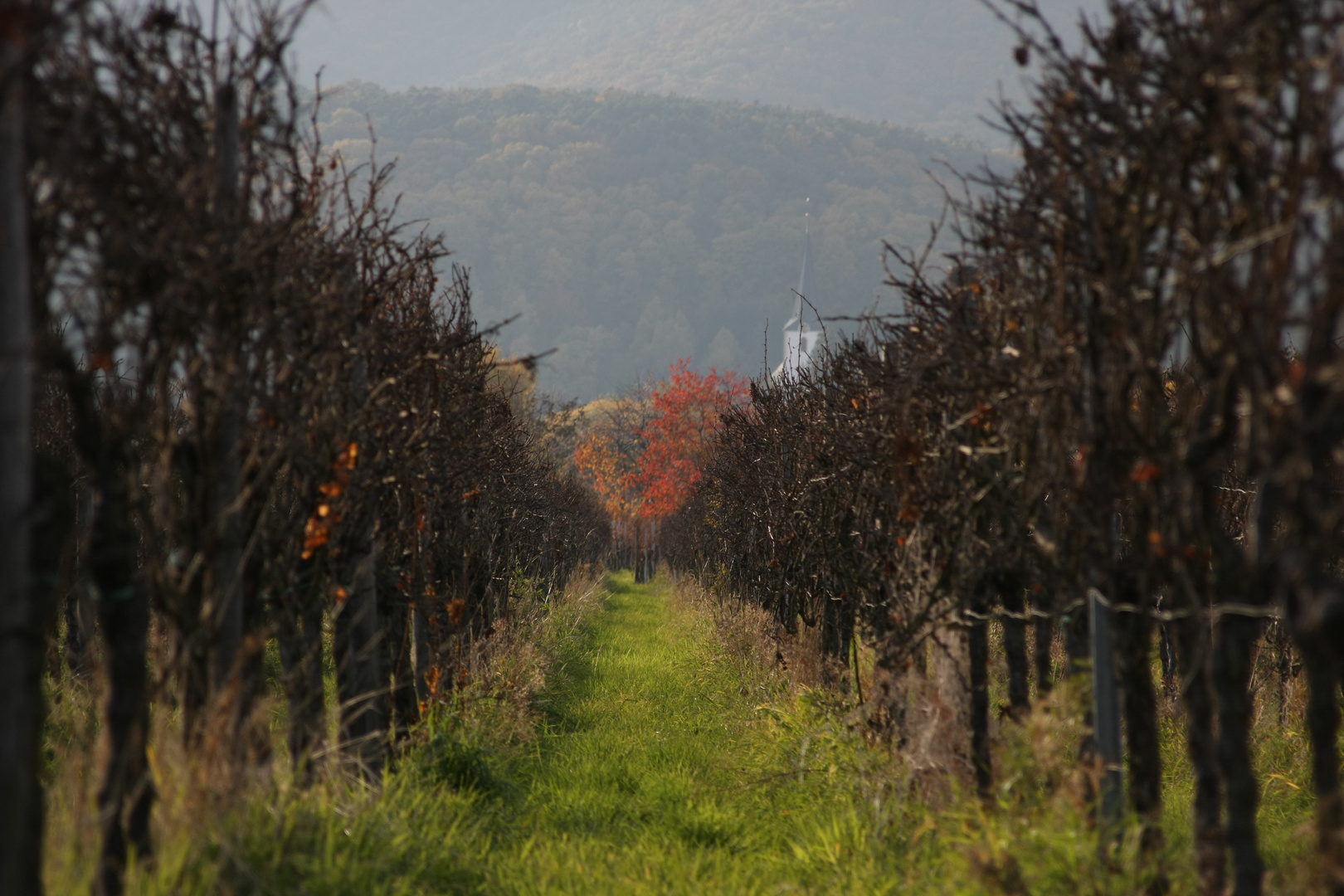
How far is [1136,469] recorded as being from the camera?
11.6ft

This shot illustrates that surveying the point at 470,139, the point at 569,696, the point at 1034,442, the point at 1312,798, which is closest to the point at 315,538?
the point at 1034,442

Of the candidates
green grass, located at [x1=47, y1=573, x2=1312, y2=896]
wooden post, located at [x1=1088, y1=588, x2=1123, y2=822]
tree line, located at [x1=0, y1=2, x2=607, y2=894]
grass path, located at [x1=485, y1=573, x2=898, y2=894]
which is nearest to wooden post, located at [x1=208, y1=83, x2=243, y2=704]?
tree line, located at [x1=0, y1=2, x2=607, y2=894]

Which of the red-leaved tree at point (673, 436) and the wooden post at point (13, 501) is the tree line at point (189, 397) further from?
the red-leaved tree at point (673, 436)

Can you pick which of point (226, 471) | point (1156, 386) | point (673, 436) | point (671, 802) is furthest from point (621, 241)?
point (1156, 386)

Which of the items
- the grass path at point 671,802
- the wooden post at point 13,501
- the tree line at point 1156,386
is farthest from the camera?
the grass path at point 671,802

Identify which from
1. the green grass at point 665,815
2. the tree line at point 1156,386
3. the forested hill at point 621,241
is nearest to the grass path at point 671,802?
the green grass at point 665,815

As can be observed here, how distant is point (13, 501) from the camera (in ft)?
9.14

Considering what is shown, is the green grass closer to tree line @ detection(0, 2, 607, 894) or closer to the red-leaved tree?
tree line @ detection(0, 2, 607, 894)

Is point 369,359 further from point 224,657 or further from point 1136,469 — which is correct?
point 1136,469

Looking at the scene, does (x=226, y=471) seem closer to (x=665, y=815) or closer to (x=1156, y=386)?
(x=1156, y=386)

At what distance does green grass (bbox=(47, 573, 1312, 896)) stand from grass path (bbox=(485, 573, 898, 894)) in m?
0.02

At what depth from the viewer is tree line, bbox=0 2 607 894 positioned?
2875mm

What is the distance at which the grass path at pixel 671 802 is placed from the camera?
548 cm

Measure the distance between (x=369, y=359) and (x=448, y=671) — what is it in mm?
3740
